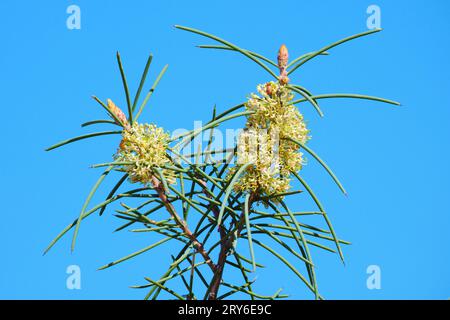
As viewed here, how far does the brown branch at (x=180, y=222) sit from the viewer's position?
5.87ft

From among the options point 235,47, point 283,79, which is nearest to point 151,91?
point 235,47

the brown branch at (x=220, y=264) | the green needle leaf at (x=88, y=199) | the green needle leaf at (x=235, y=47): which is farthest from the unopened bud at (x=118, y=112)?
the brown branch at (x=220, y=264)

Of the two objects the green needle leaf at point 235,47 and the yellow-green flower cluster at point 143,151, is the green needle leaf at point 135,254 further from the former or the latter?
the green needle leaf at point 235,47

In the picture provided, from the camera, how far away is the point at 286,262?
5.48 ft

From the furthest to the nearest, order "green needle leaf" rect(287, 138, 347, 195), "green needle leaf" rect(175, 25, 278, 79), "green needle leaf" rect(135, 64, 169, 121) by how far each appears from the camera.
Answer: "green needle leaf" rect(135, 64, 169, 121)
"green needle leaf" rect(175, 25, 278, 79)
"green needle leaf" rect(287, 138, 347, 195)

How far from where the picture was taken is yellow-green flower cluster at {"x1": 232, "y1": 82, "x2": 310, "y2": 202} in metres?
1.71

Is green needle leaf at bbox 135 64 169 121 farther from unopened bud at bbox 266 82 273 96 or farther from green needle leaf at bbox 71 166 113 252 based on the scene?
unopened bud at bbox 266 82 273 96

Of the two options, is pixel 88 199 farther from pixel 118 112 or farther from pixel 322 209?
pixel 322 209

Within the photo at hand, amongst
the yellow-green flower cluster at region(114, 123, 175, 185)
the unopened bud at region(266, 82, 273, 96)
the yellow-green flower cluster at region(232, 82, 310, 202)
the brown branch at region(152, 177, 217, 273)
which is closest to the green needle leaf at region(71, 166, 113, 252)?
the yellow-green flower cluster at region(114, 123, 175, 185)

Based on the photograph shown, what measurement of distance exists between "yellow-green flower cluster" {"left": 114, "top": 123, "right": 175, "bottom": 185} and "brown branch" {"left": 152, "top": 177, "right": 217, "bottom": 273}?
0.04 m

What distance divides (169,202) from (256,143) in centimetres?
33

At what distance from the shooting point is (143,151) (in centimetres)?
172

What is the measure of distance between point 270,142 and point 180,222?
36 cm

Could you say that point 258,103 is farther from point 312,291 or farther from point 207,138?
point 312,291
